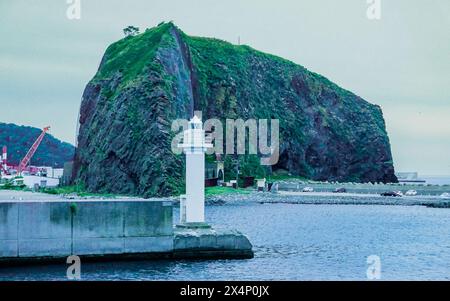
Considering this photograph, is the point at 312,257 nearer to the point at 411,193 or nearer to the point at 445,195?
the point at 445,195

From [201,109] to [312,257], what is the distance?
370 ft

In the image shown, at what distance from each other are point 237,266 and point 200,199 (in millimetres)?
3785

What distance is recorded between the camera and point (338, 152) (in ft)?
582

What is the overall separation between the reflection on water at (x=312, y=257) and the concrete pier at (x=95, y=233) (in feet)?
2.11

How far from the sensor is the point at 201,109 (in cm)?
15000

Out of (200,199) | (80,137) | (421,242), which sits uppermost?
(80,137)

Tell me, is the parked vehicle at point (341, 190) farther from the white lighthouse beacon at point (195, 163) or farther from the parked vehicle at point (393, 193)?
the white lighthouse beacon at point (195, 163)

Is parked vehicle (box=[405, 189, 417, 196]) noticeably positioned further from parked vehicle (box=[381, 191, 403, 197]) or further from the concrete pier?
the concrete pier

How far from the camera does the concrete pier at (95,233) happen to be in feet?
97.3

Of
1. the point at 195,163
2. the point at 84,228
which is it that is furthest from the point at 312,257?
the point at 84,228

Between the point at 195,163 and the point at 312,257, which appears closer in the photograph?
the point at 195,163

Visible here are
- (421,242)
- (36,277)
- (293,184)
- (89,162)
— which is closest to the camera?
(36,277)
